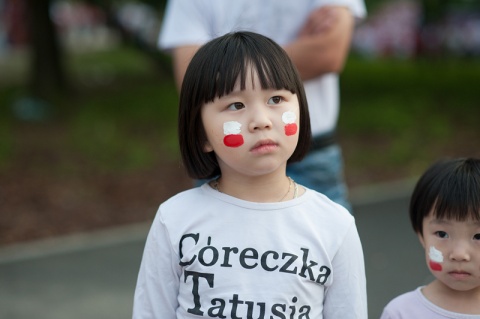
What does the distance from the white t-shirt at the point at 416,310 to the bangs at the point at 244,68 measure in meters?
0.73

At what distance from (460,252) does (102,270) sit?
4396 millimetres

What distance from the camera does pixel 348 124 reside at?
11.7 meters

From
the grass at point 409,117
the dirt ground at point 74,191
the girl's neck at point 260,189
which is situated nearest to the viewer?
the girl's neck at point 260,189

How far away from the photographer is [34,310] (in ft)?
18.4

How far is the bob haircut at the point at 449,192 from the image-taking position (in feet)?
7.73

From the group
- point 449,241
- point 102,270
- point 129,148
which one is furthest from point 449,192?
point 129,148

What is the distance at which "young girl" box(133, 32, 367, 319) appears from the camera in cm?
217

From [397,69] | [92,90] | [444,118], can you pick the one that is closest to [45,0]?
[92,90]

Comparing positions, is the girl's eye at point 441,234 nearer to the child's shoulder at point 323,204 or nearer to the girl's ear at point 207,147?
the child's shoulder at point 323,204

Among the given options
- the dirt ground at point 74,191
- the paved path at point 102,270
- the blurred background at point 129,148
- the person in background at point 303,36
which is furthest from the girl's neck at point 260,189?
the dirt ground at point 74,191

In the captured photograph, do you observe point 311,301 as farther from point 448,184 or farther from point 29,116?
point 29,116

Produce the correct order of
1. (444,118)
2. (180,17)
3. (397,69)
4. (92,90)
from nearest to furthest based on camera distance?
(180,17), (444,118), (92,90), (397,69)

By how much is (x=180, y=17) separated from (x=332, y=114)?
0.72 metres

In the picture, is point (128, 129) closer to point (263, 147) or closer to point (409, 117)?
point (409, 117)
